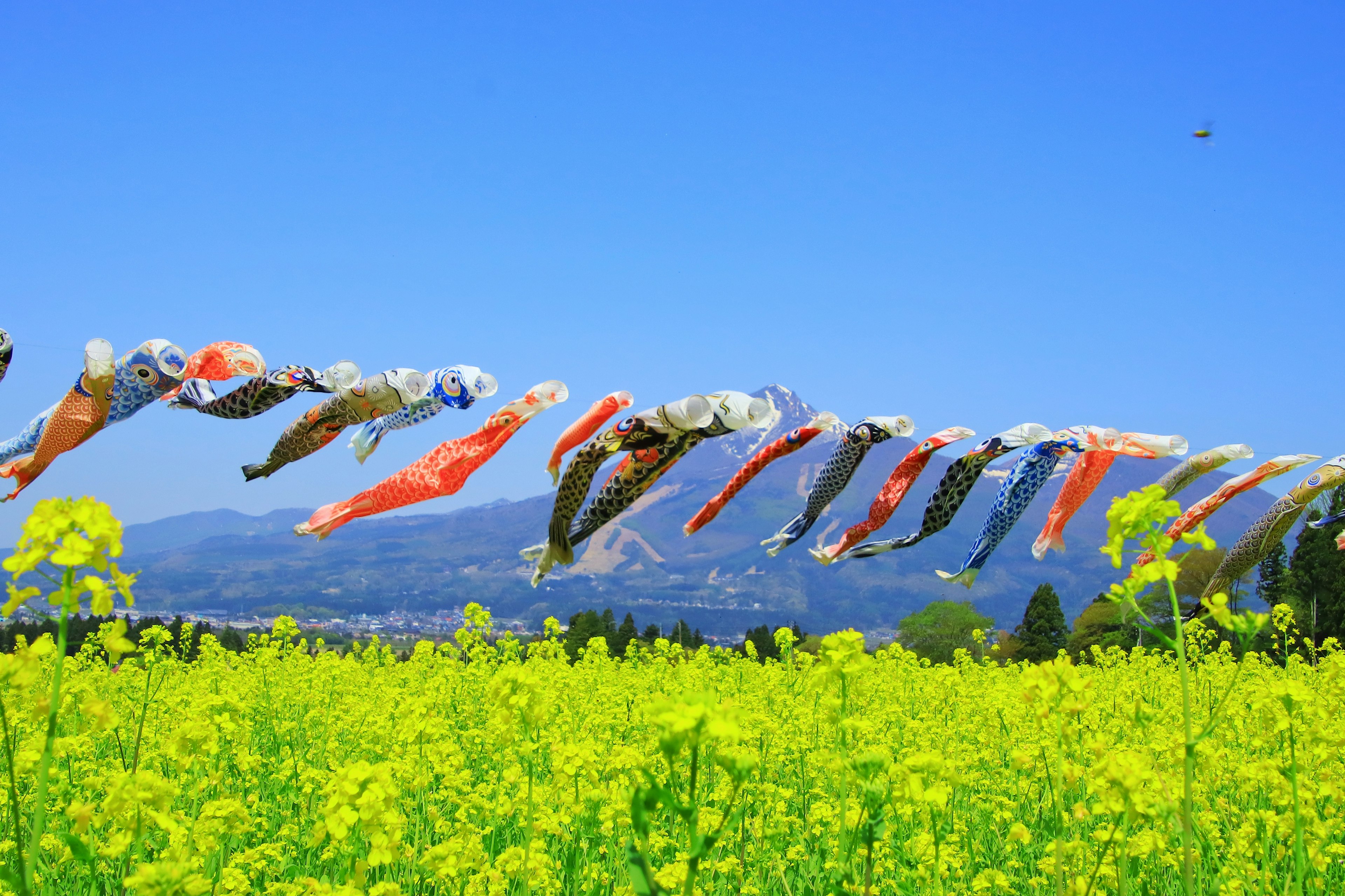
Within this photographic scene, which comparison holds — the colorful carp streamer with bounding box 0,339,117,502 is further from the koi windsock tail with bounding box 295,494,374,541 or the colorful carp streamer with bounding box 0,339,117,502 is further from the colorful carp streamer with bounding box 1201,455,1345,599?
the colorful carp streamer with bounding box 1201,455,1345,599

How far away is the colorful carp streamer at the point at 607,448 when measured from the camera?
601 cm

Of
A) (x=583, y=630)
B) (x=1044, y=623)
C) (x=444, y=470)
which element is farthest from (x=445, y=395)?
(x=1044, y=623)

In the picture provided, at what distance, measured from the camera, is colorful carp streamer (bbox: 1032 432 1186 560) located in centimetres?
655

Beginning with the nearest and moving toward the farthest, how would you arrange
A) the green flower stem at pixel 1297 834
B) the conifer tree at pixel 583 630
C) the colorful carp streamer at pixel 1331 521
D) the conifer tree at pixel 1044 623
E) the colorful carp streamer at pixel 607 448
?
the green flower stem at pixel 1297 834
the colorful carp streamer at pixel 607 448
the colorful carp streamer at pixel 1331 521
the conifer tree at pixel 583 630
the conifer tree at pixel 1044 623

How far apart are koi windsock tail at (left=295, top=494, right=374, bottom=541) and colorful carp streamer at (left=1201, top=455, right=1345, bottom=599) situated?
6.49 meters

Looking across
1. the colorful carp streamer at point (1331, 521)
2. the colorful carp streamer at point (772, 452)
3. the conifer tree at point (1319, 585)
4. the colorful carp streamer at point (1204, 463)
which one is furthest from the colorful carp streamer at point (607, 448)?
the conifer tree at point (1319, 585)

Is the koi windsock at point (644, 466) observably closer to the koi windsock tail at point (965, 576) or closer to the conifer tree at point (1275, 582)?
the koi windsock tail at point (965, 576)

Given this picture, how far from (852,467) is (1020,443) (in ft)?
4.23

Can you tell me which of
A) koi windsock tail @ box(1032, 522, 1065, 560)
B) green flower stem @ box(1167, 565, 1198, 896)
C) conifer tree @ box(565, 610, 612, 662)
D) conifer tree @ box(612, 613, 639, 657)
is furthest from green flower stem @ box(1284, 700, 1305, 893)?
conifer tree @ box(565, 610, 612, 662)

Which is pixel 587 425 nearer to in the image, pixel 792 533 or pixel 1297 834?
pixel 792 533

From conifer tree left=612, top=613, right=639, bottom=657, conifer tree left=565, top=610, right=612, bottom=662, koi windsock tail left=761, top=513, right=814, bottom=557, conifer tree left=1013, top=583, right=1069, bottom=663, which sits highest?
koi windsock tail left=761, top=513, right=814, bottom=557

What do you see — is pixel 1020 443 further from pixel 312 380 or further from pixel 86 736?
pixel 86 736

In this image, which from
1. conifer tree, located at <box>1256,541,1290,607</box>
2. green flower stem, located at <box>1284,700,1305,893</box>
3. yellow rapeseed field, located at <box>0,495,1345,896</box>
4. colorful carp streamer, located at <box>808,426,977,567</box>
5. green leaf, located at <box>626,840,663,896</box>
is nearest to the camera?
green leaf, located at <box>626,840,663,896</box>

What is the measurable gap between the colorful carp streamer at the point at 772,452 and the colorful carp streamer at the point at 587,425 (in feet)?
3.14
